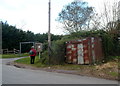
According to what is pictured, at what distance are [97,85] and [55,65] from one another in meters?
7.06

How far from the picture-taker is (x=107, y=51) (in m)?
13.9

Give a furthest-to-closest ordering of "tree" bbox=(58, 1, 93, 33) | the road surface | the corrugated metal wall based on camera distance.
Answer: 1. "tree" bbox=(58, 1, 93, 33)
2. the corrugated metal wall
3. the road surface

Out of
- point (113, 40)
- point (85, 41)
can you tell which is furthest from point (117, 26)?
point (85, 41)

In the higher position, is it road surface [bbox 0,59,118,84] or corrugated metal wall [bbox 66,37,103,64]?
corrugated metal wall [bbox 66,37,103,64]

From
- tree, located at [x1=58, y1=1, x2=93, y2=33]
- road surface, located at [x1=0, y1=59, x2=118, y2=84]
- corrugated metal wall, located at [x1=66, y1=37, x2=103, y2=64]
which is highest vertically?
tree, located at [x1=58, y1=1, x2=93, y2=33]

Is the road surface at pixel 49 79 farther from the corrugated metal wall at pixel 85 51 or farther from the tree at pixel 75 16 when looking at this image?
the tree at pixel 75 16

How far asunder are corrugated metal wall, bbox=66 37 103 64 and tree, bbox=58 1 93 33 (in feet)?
68.3

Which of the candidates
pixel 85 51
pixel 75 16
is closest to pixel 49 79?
pixel 85 51

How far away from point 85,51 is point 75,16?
2361 cm

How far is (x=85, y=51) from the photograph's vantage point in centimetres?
1307

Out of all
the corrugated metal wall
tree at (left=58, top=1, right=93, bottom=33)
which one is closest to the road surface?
the corrugated metal wall

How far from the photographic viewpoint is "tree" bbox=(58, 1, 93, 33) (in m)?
34.8

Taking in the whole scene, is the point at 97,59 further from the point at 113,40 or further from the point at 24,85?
the point at 24,85

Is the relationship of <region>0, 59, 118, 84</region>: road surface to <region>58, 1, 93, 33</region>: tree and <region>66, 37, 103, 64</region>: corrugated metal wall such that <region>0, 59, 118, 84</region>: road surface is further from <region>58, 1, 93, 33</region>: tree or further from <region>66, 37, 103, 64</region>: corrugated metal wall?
<region>58, 1, 93, 33</region>: tree
